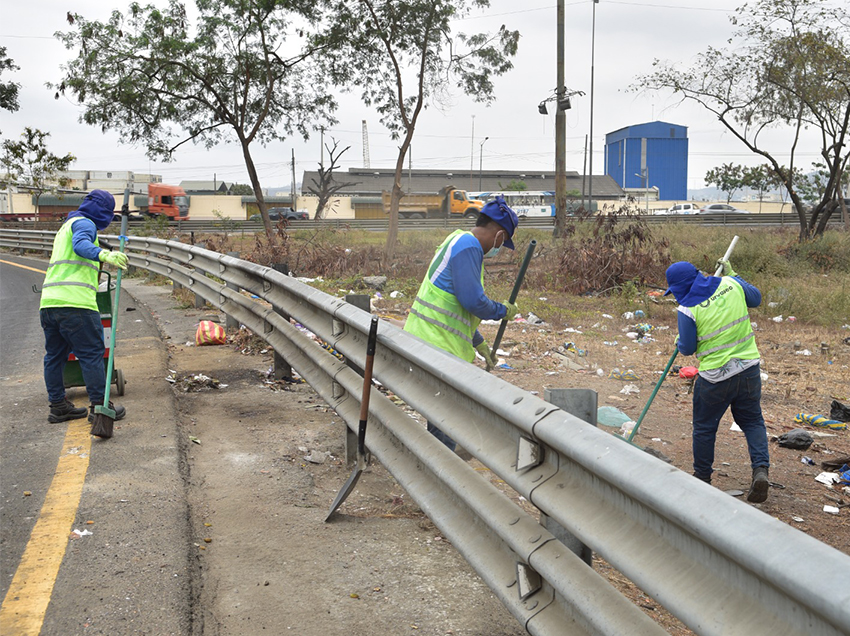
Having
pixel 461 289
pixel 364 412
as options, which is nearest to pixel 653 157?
pixel 461 289

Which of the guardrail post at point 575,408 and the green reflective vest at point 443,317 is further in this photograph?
the green reflective vest at point 443,317

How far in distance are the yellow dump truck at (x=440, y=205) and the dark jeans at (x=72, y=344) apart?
137 feet

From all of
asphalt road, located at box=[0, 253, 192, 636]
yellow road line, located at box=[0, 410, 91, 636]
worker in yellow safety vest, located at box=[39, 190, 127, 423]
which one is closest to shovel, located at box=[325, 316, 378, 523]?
asphalt road, located at box=[0, 253, 192, 636]

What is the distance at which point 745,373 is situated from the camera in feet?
17.5

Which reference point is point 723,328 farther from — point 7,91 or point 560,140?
point 7,91

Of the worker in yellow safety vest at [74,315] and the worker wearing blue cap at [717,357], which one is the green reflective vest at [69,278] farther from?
the worker wearing blue cap at [717,357]

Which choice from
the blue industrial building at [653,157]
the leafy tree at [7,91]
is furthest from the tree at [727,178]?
the leafy tree at [7,91]

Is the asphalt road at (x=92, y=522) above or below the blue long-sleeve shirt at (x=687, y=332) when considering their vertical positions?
below

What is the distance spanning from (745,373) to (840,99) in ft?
60.4

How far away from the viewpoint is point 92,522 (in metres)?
3.66

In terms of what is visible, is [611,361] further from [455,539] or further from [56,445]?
[455,539]

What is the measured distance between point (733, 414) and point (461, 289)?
93.7 inches

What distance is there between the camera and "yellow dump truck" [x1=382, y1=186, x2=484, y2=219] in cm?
4884

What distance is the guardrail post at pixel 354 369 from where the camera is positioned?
14.7 feet
